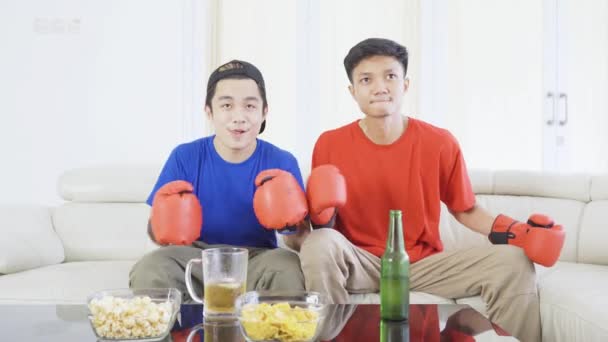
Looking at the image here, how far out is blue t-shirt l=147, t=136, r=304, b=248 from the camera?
1.95 meters

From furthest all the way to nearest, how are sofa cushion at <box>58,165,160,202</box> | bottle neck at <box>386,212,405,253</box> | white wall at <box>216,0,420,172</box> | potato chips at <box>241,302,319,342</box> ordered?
white wall at <box>216,0,420,172</box>
sofa cushion at <box>58,165,160,202</box>
bottle neck at <box>386,212,405,253</box>
potato chips at <box>241,302,319,342</box>

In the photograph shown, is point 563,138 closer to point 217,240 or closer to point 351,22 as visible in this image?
point 351,22

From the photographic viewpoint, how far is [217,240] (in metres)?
1.96

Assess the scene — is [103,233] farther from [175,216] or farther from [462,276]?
[462,276]

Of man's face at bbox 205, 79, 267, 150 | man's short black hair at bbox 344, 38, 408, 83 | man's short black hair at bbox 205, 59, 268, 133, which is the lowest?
man's face at bbox 205, 79, 267, 150

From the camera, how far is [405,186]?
1982mm

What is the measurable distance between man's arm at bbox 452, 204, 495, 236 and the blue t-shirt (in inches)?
22.6

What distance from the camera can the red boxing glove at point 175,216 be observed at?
64.6 inches

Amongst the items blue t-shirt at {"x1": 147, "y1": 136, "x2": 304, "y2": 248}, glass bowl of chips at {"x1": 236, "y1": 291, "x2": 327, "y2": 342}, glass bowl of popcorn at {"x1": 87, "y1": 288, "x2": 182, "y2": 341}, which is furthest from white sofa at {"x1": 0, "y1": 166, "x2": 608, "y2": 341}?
glass bowl of chips at {"x1": 236, "y1": 291, "x2": 327, "y2": 342}

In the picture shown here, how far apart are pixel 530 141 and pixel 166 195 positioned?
3.53 meters

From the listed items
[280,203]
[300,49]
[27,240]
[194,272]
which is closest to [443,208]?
[280,203]

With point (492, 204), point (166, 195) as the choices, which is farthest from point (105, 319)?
point (492, 204)

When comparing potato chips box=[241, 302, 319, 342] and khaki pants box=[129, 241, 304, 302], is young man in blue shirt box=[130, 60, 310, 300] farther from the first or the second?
potato chips box=[241, 302, 319, 342]

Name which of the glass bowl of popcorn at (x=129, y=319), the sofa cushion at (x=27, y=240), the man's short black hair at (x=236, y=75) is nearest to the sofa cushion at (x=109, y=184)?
the sofa cushion at (x=27, y=240)
